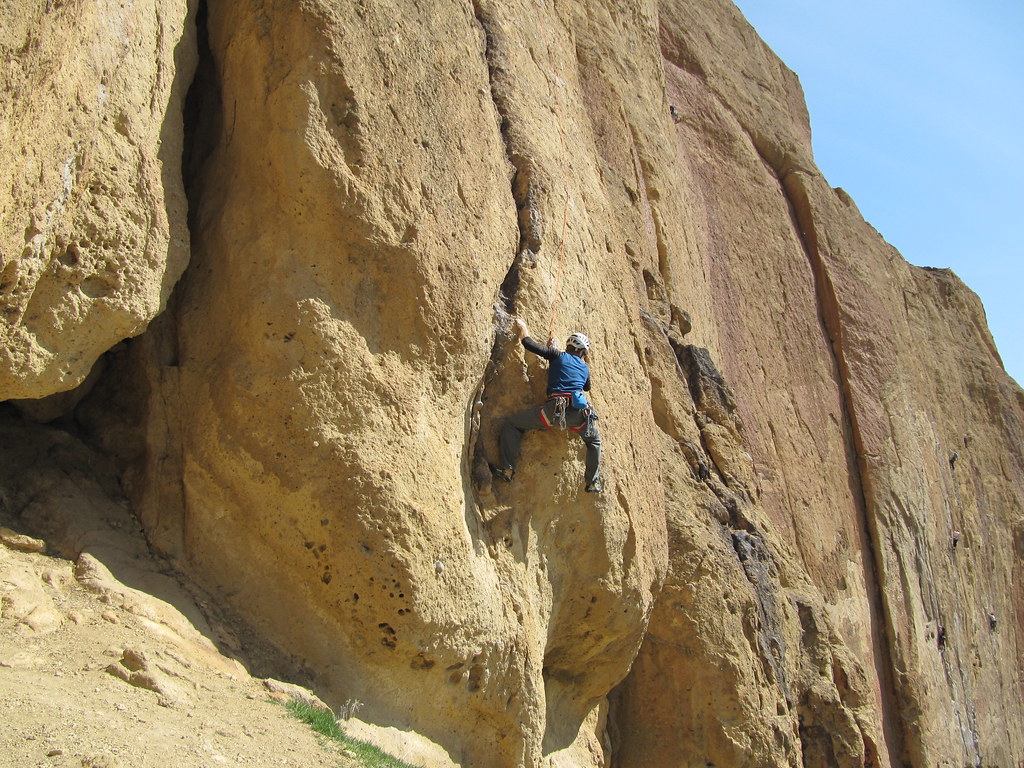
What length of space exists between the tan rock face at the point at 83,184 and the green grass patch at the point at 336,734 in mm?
2059

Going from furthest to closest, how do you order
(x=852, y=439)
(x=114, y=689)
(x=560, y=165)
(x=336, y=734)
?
1. (x=852, y=439)
2. (x=560, y=165)
3. (x=336, y=734)
4. (x=114, y=689)

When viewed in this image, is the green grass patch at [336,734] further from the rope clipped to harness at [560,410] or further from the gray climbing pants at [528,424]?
the rope clipped to harness at [560,410]

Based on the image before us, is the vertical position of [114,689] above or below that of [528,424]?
below

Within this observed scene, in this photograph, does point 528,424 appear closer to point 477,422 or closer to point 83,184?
point 477,422

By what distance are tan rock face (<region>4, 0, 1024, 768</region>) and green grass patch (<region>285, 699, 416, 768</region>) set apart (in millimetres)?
442

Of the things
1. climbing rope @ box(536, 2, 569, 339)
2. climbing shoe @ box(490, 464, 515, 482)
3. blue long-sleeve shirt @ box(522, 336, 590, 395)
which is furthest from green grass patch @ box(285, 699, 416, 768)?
climbing rope @ box(536, 2, 569, 339)

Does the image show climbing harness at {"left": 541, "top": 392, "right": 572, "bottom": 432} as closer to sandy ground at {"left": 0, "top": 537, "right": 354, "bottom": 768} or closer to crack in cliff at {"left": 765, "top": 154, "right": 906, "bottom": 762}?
sandy ground at {"left": 0, "top": 537, "right": 354, "bottom": 768}

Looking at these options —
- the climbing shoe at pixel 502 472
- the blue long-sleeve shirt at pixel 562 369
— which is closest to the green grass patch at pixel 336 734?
the climbing shoe at pixel 502 472

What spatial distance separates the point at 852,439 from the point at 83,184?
11.8 meters

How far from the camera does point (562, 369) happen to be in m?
6.57

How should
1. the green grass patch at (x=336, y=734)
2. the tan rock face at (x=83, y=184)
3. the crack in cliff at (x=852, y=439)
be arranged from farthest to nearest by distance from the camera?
1. the crack in cliff at (x=852, y=439)
2. the green grass patch at (x=336, y=734)
3. the tan rock face at (x=83, y=184)

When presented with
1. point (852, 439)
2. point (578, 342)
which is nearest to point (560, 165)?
point (578, 342)

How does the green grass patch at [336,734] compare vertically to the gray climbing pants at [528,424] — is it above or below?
below

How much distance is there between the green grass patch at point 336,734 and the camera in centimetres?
476
